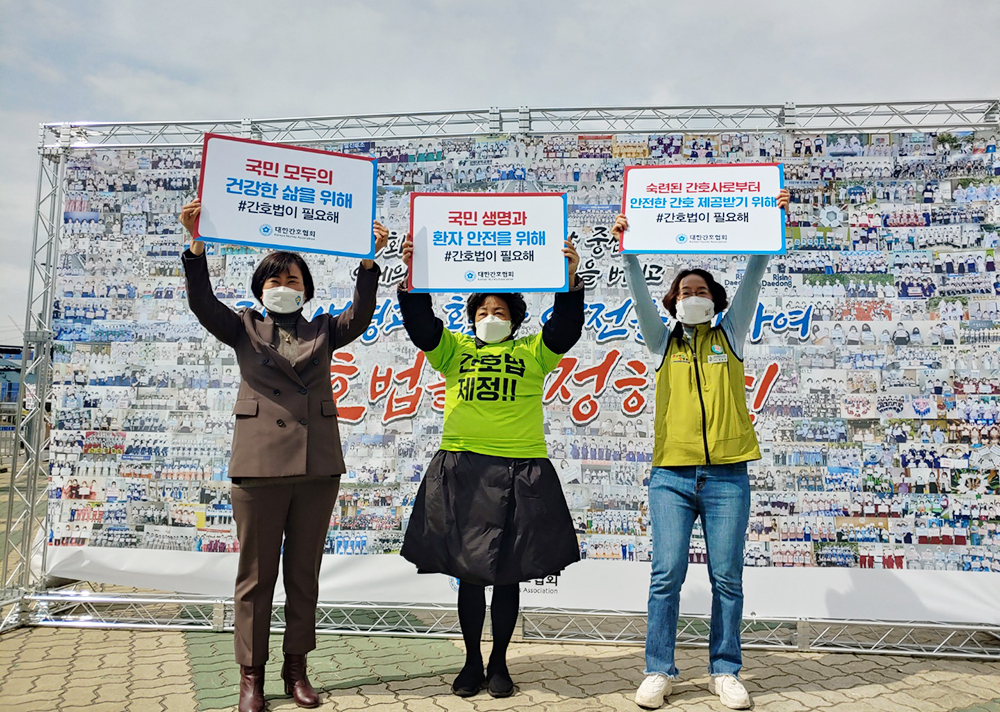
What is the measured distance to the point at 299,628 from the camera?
9.53ft

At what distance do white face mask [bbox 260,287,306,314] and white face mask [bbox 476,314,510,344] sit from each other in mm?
842

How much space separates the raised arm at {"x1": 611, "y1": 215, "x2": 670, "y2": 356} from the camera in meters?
3.12

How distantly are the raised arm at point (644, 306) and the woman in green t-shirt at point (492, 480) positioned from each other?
26 centimetres

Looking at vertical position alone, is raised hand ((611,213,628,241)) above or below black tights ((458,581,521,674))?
above

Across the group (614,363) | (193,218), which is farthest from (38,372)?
(614,363)

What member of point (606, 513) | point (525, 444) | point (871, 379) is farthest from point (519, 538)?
point (871, 379)

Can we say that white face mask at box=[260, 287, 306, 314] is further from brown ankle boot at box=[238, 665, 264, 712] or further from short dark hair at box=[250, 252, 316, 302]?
brown ankle boot at box=[238, 665, 264, 712]

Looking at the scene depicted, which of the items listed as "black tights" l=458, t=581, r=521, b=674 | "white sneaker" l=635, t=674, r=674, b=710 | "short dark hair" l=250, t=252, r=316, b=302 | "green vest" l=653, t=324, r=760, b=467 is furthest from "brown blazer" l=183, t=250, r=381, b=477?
"white sneaker" l=635, t=674, r=674, b=710

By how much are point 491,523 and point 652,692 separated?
1.02 m

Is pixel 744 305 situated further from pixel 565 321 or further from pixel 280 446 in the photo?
pixel 280 446

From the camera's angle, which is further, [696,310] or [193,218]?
[696,310]

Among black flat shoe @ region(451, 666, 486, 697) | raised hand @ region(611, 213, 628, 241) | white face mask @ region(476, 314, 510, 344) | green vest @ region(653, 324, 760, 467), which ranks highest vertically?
raised hand @ region(611, 213, 628, 241)

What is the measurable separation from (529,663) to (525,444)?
1.36 meters

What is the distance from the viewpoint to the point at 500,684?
296 cm
